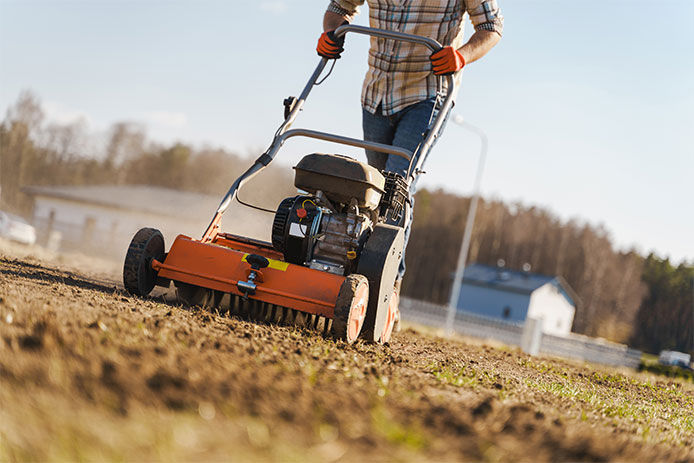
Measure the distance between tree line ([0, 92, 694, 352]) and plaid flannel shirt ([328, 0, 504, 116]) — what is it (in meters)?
27.0

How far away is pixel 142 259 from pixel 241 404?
2.16 meters

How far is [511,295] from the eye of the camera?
4769 cm

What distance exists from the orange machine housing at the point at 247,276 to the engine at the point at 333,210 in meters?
0.27

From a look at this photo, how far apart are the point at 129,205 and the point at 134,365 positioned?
42841 millimetres

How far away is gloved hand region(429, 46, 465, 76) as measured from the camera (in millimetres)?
4332

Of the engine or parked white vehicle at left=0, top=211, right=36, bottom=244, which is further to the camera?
parked white vehicle at left=0, top=211, right=36, bottom=244

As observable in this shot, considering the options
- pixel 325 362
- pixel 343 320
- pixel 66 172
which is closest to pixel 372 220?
pixel 343 320

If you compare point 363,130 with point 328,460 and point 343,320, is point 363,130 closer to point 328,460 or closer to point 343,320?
point 343,320

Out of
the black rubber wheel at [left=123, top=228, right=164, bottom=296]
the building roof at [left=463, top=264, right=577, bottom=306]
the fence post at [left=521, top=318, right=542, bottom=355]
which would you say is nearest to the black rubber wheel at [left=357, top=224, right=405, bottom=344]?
the black rubber wheel at [left=123, top=228, right=164, bottom=296]

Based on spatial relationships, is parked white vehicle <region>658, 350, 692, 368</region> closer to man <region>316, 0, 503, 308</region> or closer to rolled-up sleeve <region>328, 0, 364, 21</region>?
man <region>316, 0, 503, 308</region>

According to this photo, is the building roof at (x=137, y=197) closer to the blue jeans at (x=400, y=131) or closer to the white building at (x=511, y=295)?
the white building at (x=511, y=295)

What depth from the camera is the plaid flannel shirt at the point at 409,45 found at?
4.84 m

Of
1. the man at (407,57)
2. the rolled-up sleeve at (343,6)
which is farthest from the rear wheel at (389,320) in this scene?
the rolled-up sleeve at (343,6)

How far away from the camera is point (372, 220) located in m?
4.18
